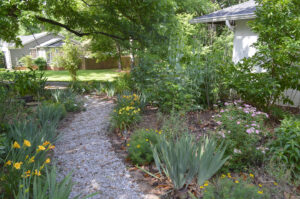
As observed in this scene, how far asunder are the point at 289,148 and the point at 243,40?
15.1ft

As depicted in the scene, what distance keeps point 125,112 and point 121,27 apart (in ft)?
15.5

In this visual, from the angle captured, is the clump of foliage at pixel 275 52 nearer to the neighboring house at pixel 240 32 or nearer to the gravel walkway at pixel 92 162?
the neighboring house at pixel 240 32

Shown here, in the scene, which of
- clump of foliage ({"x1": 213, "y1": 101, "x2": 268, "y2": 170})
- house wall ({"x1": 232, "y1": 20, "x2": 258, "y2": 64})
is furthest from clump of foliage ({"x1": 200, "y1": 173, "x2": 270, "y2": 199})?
house wall ({"x1": 232, "y1": 20, "x2": 258, "y2": 64})

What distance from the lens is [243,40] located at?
6.65 metres

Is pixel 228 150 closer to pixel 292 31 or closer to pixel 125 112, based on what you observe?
pixel 125 112

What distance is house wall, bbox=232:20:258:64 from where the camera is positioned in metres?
6.43

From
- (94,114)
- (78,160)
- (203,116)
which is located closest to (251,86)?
(203,116)

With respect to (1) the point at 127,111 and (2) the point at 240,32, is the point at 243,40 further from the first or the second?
(1) the point at 127,111

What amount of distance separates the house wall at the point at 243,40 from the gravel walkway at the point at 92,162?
15.0ft

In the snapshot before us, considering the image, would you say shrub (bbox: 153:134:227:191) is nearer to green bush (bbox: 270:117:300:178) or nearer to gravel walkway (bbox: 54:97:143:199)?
gravel walkway (bbox: 54:97:143:199)

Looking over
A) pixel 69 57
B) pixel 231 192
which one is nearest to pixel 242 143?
pixel 231 192

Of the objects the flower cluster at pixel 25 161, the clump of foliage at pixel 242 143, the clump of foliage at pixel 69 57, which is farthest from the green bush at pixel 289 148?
the clump of foliage at pixel 69 57

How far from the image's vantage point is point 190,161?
2.44 meters

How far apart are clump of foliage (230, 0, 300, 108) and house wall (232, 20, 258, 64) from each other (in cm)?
174
